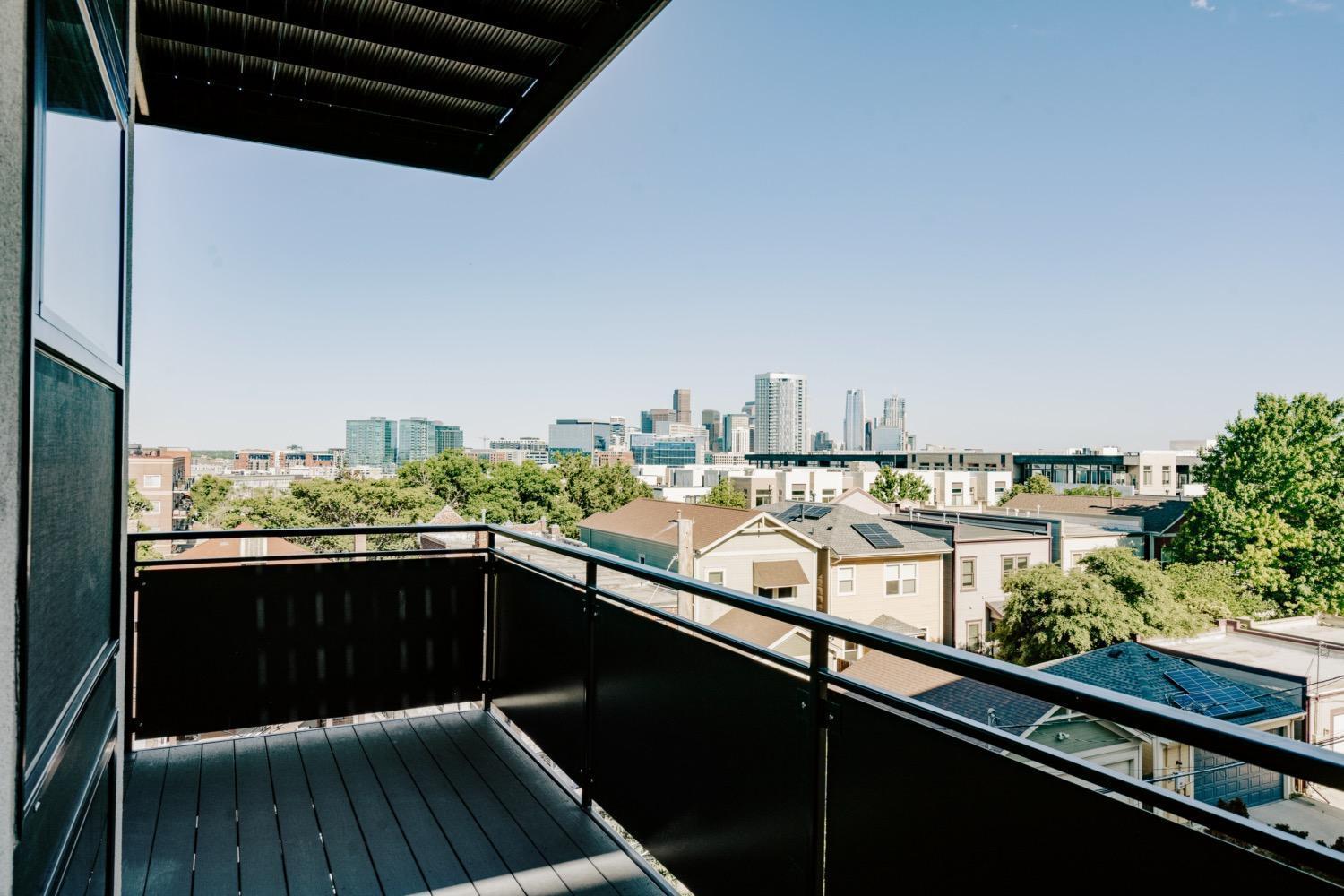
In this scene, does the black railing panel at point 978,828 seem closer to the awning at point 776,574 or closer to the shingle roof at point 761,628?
the shingle roof at point 761,628

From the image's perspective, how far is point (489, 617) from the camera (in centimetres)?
362

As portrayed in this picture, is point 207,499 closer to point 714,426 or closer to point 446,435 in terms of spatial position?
point 446,435

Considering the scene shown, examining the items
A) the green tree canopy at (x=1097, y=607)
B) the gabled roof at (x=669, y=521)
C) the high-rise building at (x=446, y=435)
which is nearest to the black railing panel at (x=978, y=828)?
the gabled roof at (x=669, y=521)

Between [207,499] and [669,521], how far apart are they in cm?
2307

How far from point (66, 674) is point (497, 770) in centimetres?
202

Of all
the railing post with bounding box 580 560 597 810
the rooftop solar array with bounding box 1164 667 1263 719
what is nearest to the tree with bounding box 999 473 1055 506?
the rooftop solar array with bounding box 1164 667 1263 719

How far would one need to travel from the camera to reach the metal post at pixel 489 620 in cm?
356

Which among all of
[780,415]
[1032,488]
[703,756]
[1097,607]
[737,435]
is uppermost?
[780,415]

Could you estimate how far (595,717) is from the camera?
2.51m

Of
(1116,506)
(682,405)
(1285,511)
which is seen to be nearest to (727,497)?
(1116,506)

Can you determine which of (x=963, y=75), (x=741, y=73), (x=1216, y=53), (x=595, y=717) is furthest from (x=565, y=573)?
(x=1216, y=53)

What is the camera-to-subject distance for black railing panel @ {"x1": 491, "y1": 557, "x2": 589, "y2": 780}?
268cm

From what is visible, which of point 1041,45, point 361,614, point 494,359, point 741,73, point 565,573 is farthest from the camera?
point 494,359

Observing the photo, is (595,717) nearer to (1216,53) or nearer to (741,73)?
(741,73)
